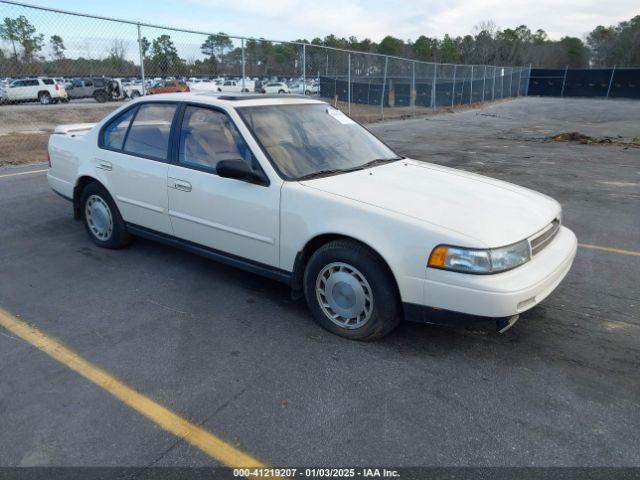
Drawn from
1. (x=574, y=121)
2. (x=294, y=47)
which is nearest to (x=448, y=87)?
(x=574, y=121)

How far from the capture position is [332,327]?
3.44 metres

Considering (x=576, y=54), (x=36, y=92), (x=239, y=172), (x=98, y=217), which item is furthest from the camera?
(x=576, y=54)

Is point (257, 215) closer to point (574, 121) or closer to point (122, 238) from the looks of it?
point (122, 238)

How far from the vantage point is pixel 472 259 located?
2.86 m

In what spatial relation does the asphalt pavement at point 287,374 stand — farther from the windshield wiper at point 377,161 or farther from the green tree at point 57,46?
the green tree at point 57,46

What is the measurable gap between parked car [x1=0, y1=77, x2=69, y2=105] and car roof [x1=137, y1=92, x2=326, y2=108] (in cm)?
2276

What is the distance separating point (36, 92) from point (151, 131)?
25777 millimetres

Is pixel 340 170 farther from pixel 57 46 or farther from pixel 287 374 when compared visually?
pixel 57 46

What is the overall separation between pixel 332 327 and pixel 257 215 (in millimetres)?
959

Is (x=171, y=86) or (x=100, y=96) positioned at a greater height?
(x=171, y=86)

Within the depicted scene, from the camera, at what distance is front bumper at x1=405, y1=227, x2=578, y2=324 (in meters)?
2.84

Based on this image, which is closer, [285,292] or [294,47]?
[285,292]

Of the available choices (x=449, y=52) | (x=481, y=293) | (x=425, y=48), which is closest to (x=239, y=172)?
(x=481, y=293)

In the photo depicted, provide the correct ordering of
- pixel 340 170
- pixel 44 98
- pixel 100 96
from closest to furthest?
pixel 340 170 → pixel 44 98 → pixel 100 96
